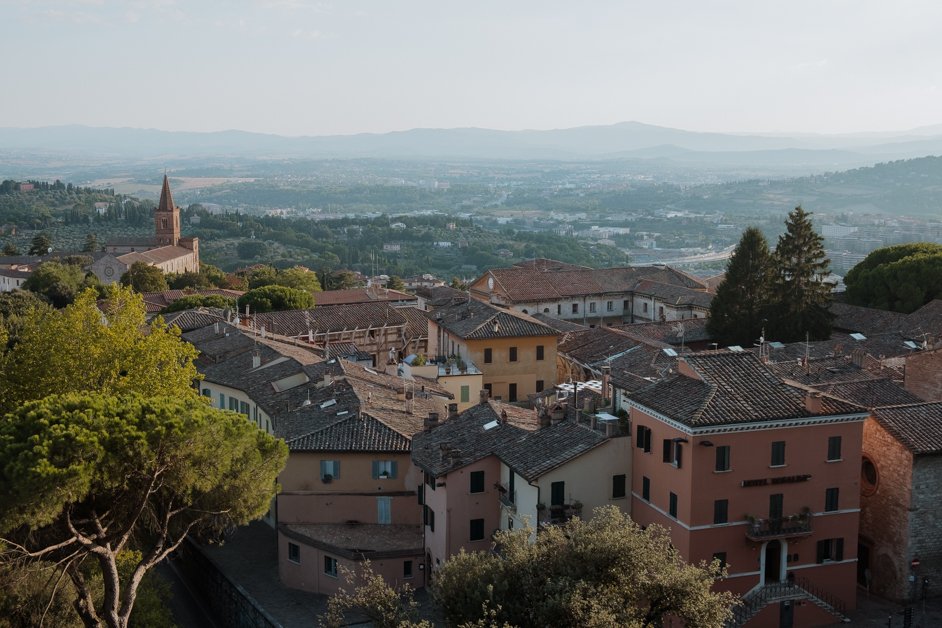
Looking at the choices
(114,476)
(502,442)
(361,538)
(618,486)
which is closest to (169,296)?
(361,538)

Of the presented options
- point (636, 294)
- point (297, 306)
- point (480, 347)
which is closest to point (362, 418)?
point (480, 347)

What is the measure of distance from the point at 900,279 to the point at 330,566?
44735mm

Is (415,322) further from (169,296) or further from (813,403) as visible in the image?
(813,403)

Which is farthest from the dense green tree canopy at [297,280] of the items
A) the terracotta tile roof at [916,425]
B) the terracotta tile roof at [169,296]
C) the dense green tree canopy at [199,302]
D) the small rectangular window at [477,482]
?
the terracotta tile roof at [916,425]

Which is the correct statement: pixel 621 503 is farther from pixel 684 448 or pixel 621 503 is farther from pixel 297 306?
pixel 297 306

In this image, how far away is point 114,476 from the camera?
73.5ft

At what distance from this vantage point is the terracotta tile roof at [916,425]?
91.1ft

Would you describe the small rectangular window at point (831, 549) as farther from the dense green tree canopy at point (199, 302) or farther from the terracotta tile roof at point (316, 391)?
the dense green tree canopy at point (199, 302)

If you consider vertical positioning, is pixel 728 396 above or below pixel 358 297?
above

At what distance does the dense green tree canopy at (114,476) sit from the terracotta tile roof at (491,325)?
22021 mm

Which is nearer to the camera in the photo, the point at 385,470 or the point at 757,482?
the point at 757,482

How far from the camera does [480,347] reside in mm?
46656

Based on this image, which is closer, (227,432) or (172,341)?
(227,432)

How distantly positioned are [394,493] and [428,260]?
132 metres
